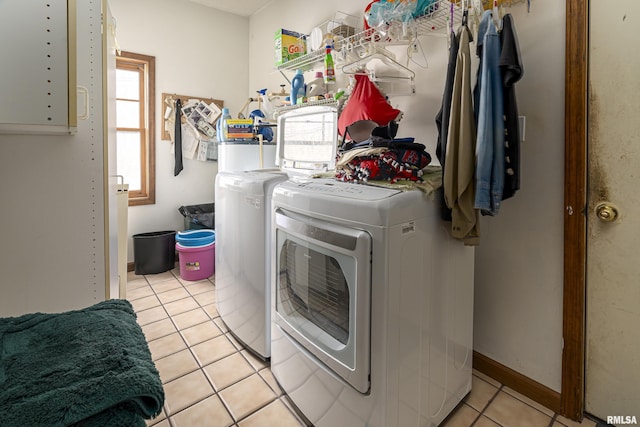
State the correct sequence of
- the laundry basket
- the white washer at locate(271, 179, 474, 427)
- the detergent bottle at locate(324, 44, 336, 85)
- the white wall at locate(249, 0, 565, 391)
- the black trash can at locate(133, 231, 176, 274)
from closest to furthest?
the white washer at locate(271, 179, 474, 427) → the white wall at locate(249, 0, 565, 391) → the detergent bottle at locate(324, 44, 336, 85) → the laundry basket → the black trash can at locate(133, 231, 176, 274)

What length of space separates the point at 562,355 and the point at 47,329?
1902mm

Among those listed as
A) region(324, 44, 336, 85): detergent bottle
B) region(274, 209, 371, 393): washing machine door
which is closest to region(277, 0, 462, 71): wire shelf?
region(324, 44, 336, 85): detergent bottle

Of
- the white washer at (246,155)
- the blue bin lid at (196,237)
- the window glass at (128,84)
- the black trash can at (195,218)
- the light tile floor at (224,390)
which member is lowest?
the light tile floor at (224,390)

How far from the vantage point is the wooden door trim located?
1.33 meters

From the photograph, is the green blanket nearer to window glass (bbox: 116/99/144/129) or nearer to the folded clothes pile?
the folded clothes pile

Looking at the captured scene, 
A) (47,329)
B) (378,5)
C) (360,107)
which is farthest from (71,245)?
(378,5)

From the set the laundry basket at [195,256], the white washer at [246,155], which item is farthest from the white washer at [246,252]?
the laundry basket at [195,256]

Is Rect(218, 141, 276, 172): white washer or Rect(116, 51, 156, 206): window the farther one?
Rect(116, 51, 156, 206): window

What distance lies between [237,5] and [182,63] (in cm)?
83

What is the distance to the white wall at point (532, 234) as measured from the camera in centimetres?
144

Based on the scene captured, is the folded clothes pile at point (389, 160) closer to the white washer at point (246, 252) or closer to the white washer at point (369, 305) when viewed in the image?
the white washer at point (369, 305)

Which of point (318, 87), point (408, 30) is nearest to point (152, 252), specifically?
point (318, 87)

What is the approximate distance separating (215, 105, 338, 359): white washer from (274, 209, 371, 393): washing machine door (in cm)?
25

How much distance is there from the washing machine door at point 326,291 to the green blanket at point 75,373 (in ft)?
2.16
